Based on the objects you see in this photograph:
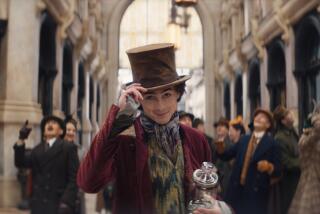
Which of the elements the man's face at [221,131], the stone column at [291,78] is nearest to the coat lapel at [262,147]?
the man's face at [221,131]

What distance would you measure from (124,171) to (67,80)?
542 inches

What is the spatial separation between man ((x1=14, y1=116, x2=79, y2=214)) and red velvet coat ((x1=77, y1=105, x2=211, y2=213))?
9.44ft

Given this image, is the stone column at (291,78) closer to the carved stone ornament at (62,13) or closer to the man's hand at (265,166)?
the carved stone ornament at (62,13)

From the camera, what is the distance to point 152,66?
2.18 metres

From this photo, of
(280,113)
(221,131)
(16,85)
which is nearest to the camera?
(280,113)

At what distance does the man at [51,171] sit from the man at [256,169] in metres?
1.92

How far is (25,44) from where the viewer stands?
9906 mm

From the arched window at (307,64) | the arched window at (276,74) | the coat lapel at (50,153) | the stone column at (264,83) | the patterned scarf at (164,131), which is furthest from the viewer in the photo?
the stone column at (264,83)

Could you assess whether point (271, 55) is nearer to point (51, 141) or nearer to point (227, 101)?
point (227, 101)

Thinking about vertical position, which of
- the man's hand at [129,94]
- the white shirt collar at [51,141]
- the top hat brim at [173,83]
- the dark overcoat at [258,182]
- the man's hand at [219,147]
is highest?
the top hat brim at [173,83]

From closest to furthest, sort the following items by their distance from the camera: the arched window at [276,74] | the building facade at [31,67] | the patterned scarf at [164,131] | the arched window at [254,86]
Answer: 1. the patterned scarf at [164,131]
2. the building facade at [31,67]
3. the arched window at [276,74]
4. the arched window at [254,86]

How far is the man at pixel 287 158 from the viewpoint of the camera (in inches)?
247

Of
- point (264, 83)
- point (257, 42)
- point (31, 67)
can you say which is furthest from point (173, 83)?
point (257, 42)

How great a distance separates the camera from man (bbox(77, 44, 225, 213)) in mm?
2135
